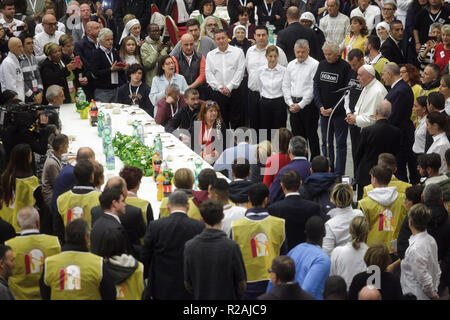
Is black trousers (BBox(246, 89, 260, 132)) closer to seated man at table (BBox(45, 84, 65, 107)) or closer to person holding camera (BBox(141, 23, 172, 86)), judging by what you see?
person holding camera (BBox(141, 23, 172, 86))

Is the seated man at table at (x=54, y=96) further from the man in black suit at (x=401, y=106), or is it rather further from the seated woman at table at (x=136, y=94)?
the man in black suit at (x=401, y=106)

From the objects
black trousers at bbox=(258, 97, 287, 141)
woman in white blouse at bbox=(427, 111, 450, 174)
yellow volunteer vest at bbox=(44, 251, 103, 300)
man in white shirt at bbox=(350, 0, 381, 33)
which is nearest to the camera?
yellow volunteer vest at bbox=(44, 251, 103, 300)

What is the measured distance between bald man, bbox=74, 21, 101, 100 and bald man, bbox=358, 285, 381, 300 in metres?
7.45

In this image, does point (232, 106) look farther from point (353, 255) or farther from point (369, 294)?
point (369, 294)

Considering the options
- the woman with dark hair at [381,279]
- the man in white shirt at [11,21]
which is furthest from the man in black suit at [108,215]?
the man in white shirt at [11,21]

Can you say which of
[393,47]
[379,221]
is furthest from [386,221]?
[393,47]

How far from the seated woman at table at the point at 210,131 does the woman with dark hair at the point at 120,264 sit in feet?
11.8

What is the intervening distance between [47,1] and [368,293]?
1022 cm

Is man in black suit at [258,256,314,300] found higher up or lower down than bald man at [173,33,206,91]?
lower down

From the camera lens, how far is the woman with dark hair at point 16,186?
22.5 ft

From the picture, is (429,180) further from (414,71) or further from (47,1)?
(47,1)

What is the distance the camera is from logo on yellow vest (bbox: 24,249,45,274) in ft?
18.0

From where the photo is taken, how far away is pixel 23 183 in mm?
6914

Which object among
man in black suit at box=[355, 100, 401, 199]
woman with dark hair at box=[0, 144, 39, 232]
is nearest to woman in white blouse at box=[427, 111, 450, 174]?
man in black suit at box=[355, 100, 401, 199]
